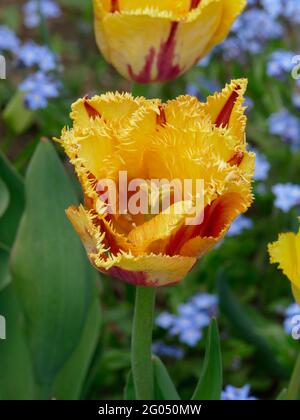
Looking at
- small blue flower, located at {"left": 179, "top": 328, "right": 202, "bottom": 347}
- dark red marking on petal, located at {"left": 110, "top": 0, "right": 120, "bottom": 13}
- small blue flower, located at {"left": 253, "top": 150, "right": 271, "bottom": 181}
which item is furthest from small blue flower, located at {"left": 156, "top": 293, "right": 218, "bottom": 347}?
dark red marking on petal, located at {"left": 110, "top": 0, "right": 120, "bottom": 13}

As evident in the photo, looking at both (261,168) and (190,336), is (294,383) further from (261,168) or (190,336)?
(261,168)

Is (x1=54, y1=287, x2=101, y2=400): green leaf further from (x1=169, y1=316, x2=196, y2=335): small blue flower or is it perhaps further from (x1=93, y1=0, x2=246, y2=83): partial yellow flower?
(x1=93, y1=0, x2=246, y2=83): partial yellow flower

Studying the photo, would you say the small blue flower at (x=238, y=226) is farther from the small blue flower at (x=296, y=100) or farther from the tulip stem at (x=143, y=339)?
the tulip stem at (x=143, y=339)

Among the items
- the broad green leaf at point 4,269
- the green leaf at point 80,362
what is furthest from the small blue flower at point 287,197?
the broad green leaf at point 4,269

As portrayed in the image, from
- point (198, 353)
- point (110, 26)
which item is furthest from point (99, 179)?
point (198, 353)

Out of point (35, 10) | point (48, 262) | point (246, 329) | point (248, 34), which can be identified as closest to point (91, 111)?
point (48, 262)
